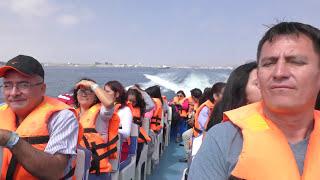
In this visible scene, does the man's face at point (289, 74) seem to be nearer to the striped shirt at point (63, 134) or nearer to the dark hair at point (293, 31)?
the dark hair at point (293, 31)

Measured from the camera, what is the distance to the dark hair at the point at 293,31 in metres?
1.42

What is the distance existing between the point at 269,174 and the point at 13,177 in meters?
1.53

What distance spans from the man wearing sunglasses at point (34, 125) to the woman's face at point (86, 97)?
1.26 m

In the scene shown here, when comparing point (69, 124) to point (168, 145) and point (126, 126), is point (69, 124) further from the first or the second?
point (168, 145)

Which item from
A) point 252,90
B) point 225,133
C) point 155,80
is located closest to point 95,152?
point 252,90

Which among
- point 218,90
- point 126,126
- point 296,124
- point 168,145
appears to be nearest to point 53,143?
point 296,124

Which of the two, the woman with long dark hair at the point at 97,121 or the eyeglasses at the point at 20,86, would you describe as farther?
the woman with long dark hair at the point at 97,121

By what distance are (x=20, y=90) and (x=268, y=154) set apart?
156cm

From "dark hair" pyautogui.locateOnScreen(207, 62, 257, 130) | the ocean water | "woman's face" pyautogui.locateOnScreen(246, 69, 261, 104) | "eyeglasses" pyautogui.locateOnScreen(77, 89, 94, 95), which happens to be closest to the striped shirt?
"dark hair" pyautogui.locateOnScreen(207, 62, 257, 130)

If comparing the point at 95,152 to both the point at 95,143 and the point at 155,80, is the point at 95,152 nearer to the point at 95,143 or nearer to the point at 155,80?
the point at 95,143

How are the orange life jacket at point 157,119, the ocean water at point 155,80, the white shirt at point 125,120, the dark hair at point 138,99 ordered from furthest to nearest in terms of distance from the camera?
the ocean water at point 155,80 < the orange life jacket at point 157,119 < the dark hair at point 138,99 < the white shirt at point 125,120

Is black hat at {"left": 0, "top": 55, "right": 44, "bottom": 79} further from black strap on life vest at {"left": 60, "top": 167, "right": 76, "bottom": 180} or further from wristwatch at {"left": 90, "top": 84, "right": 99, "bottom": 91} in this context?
wristwatch at {"left": 90, "top": 84, "right": 99, "bottom": 91}

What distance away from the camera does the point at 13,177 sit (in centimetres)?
233

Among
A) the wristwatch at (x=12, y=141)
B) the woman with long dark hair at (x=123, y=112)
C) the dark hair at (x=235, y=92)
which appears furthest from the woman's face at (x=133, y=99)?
the wristwatch at (x=12, y=141)
